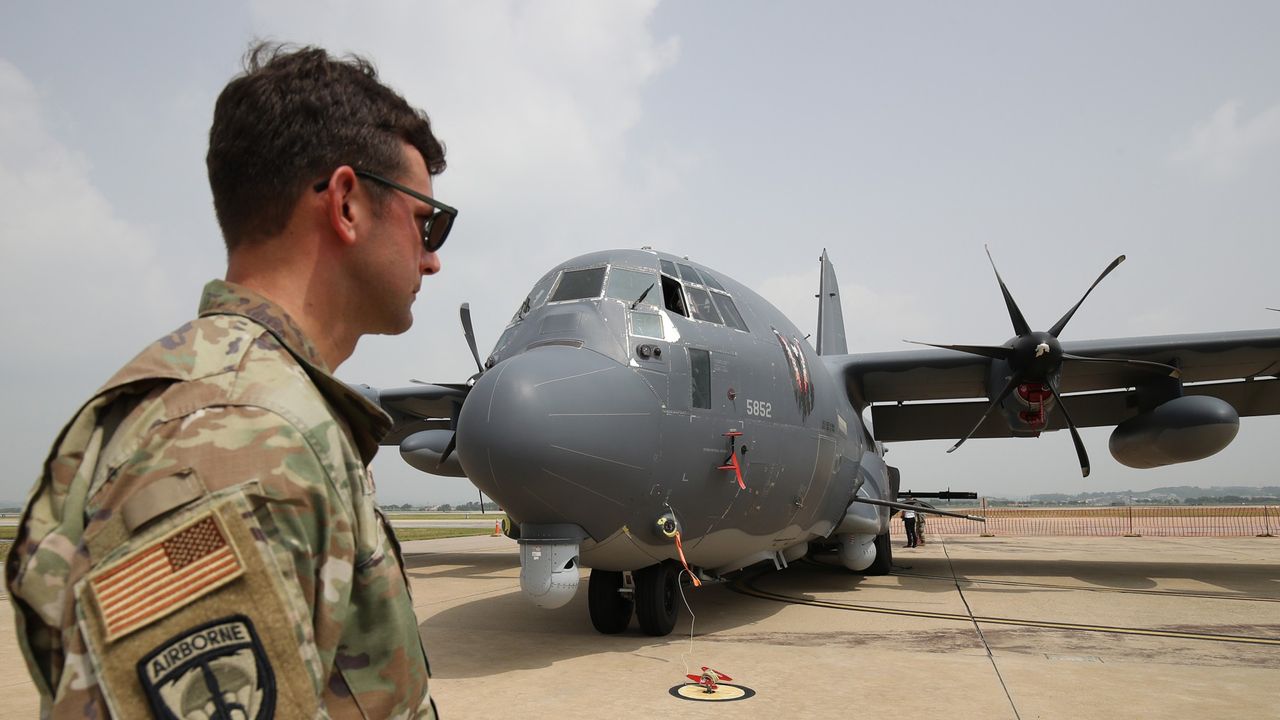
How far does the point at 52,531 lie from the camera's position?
1010mm

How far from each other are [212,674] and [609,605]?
8.30 metres

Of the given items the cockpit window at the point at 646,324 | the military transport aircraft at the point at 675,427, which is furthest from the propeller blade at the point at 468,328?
the cockpit window at the point at 646,324

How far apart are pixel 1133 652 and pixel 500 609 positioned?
758 centimetres

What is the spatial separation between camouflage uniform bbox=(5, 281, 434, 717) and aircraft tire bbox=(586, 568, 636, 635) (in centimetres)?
796

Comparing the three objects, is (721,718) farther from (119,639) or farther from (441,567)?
(441,567)

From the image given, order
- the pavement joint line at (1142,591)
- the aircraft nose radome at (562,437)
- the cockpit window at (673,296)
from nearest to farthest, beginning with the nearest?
1. the aircraft nose radome at (562,437)
2. the cockpit window at (673,296)
3. the pavement joint line at (1142,591)

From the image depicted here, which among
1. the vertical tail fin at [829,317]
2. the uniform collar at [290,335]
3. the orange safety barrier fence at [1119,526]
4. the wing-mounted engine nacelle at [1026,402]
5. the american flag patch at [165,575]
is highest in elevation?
the vertical tail fin at [829,317]

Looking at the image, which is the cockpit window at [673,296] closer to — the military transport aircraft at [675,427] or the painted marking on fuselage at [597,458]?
the military transport aircraft at [675,427]

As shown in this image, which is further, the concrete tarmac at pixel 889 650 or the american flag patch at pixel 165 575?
the concrete tarmac at pixel 889 650

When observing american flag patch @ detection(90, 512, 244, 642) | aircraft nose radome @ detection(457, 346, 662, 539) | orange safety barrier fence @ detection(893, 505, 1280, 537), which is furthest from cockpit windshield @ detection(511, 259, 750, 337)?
orange safety barrier fence @ detection(893, 505, 1280, 537)

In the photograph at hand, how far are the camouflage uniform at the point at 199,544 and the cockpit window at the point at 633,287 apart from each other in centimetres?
685

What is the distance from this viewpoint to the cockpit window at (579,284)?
814cm

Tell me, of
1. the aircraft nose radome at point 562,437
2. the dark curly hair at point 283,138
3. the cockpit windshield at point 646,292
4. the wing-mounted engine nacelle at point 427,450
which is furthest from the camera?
the wing-mounted engine nacelle at point 427,450

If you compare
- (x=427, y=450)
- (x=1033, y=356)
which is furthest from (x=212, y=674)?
(x=427, y=450)
